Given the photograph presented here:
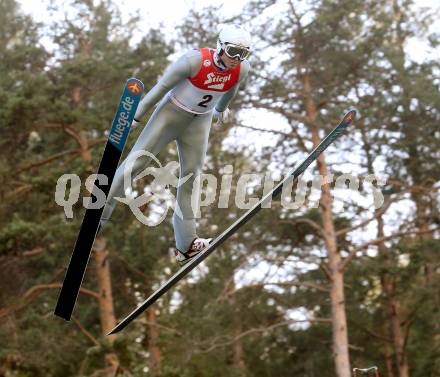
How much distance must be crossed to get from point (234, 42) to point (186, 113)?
652 mm

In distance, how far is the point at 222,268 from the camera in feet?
44.2

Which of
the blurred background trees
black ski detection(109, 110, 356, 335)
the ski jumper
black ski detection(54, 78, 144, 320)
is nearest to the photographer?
black ski detection(54, 78, 144, 320)

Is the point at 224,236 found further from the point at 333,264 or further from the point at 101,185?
the point at 333,264

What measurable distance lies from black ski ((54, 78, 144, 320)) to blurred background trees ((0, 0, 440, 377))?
257 inches

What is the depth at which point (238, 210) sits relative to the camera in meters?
13.1

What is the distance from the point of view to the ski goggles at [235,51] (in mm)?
4738

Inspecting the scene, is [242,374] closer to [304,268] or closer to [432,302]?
[304,268]

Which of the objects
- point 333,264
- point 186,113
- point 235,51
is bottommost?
point 186,113

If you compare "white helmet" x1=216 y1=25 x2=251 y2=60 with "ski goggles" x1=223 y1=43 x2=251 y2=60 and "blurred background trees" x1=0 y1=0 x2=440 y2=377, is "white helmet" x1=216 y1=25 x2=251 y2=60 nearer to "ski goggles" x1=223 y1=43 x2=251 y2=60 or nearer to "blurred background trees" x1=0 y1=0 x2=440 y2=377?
"ski goggles" x1=223 y1=43 x2=251 y2=60

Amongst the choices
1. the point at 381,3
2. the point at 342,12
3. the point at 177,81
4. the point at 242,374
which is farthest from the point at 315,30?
the point at 177,81

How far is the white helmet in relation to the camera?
473cm

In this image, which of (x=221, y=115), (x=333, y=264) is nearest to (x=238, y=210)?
(x=333, y=264)

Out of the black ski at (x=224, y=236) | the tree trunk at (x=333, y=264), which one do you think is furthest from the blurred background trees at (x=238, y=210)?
the black ski at (x=224, y=236)

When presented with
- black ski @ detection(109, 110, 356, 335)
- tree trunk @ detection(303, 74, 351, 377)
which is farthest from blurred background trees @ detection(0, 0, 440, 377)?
black ski @ detection(109, 110, 356, 335)
